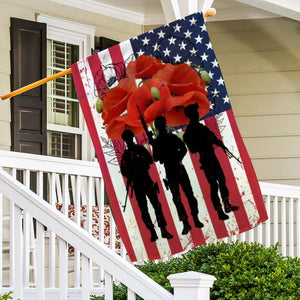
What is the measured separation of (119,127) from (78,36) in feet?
10.6

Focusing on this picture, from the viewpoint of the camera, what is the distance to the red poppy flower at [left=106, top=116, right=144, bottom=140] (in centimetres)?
418

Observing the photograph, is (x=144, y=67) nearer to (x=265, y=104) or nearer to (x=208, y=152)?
(x=208, y=152)

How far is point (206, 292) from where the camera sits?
336 cm

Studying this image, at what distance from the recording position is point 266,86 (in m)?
7.58

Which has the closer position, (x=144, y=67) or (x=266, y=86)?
(x=144, y=67)

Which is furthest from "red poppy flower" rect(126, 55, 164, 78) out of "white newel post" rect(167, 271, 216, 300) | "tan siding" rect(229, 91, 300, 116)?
"tan siding" rect(229, 91, 300, 116)

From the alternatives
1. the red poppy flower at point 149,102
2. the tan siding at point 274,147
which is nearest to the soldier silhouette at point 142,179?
the red poppy flower at point 149,102

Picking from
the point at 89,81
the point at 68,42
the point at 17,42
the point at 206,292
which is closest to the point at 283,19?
the point at 68,42

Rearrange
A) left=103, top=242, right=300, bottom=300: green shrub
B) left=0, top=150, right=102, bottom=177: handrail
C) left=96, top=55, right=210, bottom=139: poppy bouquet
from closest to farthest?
1. left=103, top=242, right=300, bottom=300: green shrub
2. left=96, top=55, right=210, bottom=139: poppy bouquet
3. left=0, top=150, right=102, bottom=177: handrail

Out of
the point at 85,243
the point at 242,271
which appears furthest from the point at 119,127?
the point at 242,271

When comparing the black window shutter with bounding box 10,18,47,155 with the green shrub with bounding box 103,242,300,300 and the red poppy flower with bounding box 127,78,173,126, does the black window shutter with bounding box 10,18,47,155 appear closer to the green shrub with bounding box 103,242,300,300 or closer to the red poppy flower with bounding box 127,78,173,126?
the green shrub with bounding box 103,242,300,300

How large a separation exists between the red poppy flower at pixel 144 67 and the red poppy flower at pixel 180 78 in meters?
0.03

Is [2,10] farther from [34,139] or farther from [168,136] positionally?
[168,136]

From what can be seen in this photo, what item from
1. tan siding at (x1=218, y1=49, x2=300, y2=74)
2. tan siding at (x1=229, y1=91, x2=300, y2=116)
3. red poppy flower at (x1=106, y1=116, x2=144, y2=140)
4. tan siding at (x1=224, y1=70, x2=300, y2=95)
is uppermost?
tan siding at (x1=218, y1=49, x2=300, y2=74)
